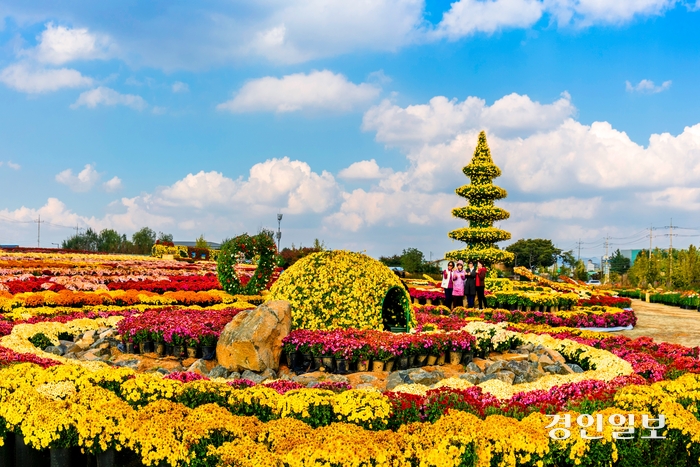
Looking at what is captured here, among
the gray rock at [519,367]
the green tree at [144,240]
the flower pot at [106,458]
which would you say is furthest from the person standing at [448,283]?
the green tree at [144,240]

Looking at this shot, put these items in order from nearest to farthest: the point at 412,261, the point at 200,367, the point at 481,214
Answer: the point at 200,367 < the point at 481,214 < the point at 412,261

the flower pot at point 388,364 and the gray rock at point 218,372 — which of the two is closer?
the gray rock at point 218,372

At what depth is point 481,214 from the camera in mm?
31953

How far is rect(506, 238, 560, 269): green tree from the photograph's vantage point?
3324 inches

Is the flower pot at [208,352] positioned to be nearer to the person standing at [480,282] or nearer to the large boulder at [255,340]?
the large boulder at [255,340]

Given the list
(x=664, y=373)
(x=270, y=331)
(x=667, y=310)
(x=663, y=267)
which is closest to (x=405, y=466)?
(x=270, y=331)

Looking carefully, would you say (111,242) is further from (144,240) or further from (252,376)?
(252,376)

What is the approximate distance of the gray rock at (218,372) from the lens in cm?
768

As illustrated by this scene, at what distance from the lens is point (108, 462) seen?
4.77 metres

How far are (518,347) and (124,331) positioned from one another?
6228mm

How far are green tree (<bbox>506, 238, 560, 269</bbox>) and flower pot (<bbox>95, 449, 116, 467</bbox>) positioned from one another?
3270 inches

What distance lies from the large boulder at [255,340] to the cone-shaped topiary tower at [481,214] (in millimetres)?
23750

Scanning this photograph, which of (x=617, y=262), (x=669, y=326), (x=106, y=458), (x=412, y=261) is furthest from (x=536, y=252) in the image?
(x=106, y=458)

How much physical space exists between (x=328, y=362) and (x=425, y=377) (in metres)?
1.36
